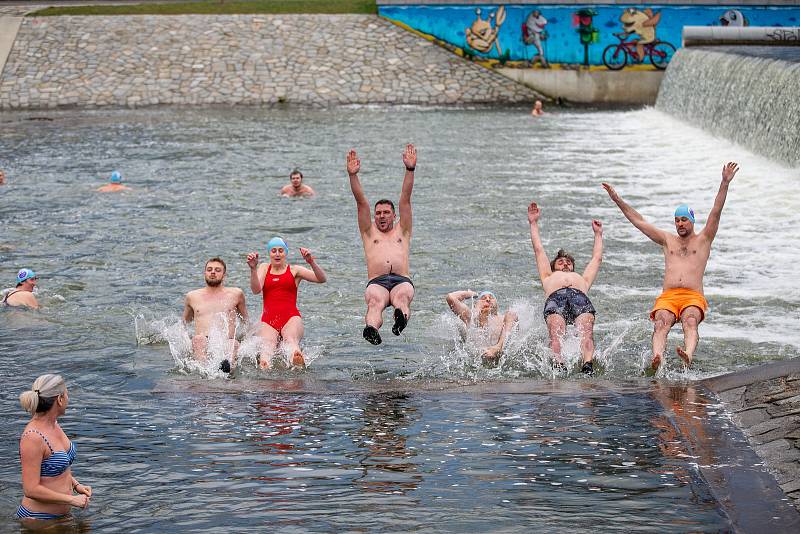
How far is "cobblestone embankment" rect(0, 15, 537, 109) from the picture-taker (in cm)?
3872

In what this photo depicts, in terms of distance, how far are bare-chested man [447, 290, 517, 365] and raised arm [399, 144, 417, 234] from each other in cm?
89

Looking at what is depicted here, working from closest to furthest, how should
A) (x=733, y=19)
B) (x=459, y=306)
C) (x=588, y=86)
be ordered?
(x=459, y=306) → (x=588, y=86) → (x=733, y=19)

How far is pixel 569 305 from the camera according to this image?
1166 centimetres

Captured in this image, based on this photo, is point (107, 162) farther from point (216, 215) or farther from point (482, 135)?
point (482, 135)

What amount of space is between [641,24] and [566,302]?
31.4 metres

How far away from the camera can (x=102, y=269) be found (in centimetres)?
1631

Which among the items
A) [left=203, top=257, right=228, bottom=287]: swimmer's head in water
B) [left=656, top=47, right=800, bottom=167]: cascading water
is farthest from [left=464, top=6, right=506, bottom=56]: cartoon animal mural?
[left=203, top=257, right=228, bottom=287]: swimmer's head in water

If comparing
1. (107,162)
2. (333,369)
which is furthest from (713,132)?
(333,369)

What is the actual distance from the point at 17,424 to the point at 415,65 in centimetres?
3195

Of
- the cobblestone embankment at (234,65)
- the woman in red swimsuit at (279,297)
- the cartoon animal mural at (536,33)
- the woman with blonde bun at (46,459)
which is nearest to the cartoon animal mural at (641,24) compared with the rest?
the cartoon animal mural at (536,33)

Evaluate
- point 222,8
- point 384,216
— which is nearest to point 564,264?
point 384,216

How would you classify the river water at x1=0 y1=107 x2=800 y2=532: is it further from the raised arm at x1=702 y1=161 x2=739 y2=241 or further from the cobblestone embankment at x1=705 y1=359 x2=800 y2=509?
the raised arm at x1=702 y1=161 x2=739 y2=241

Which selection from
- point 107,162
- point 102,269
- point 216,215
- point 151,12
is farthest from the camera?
point 151,12

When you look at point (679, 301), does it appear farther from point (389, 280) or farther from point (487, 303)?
point (389, 280)
